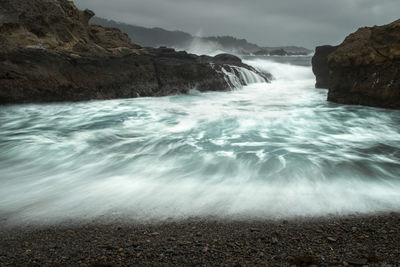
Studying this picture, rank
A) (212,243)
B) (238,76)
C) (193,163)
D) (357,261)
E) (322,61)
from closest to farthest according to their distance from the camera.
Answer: (357,261) < (212,243) < (193,163) < (322,61) < (238,76)

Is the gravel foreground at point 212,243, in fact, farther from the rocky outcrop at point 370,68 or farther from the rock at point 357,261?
the rocky outcrop at point 370,68

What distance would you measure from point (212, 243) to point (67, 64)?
1011cm

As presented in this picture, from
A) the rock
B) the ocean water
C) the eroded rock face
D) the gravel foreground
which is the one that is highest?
the eroded rock face

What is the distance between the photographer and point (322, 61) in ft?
47.5

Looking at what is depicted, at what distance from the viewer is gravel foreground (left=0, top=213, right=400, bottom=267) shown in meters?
2.07

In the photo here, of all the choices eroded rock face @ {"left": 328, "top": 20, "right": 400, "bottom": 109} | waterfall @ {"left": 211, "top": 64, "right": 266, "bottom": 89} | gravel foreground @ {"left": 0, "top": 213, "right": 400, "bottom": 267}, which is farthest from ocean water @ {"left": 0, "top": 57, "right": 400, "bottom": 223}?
waterfall @ {"left": 211, "top": 64, "right": 266, "bottom": 89}

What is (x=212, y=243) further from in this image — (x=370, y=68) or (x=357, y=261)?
(x=370, y=68)

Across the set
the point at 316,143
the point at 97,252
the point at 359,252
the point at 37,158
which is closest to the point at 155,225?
the point at 97,252

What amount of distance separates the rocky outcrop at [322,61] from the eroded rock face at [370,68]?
13.9 ft

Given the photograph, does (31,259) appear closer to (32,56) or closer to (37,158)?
(37,158)

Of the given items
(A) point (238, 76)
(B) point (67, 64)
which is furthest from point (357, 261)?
(A) point (238, 76)

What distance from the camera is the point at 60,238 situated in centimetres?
246

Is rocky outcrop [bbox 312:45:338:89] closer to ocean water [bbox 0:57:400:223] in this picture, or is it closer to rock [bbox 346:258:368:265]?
ocean water [bbox 0:57:400:223]

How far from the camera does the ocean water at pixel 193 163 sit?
3.09 m
